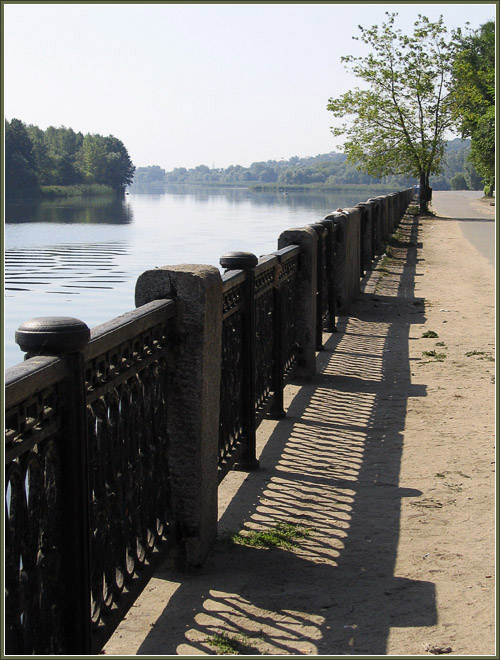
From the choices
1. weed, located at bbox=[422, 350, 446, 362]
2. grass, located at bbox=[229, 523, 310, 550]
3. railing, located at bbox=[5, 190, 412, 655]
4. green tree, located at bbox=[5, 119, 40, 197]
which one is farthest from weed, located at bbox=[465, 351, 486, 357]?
green tree, located at bbox=[5, 119, 40, 197]

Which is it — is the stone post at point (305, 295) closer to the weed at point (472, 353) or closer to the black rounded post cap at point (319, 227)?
the black rounded post cap at point (319, 227)

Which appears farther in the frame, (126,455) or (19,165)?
(19,165)

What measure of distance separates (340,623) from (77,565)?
1423 mm

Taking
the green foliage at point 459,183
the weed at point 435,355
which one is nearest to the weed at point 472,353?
the weed at point 435,355

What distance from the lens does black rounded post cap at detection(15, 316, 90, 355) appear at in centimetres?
267

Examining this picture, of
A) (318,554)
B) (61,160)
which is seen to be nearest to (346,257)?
(318,554)

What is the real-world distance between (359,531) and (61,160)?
435 feet

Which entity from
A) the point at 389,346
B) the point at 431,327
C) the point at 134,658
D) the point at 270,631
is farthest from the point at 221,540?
the point at 431,327

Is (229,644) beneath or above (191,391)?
beneath

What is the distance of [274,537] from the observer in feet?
15.8

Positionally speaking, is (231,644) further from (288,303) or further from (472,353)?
(472,353)

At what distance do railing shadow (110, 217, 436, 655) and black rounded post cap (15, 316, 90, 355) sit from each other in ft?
4.93

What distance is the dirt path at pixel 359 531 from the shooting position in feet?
12.4

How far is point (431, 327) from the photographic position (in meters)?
12.0
